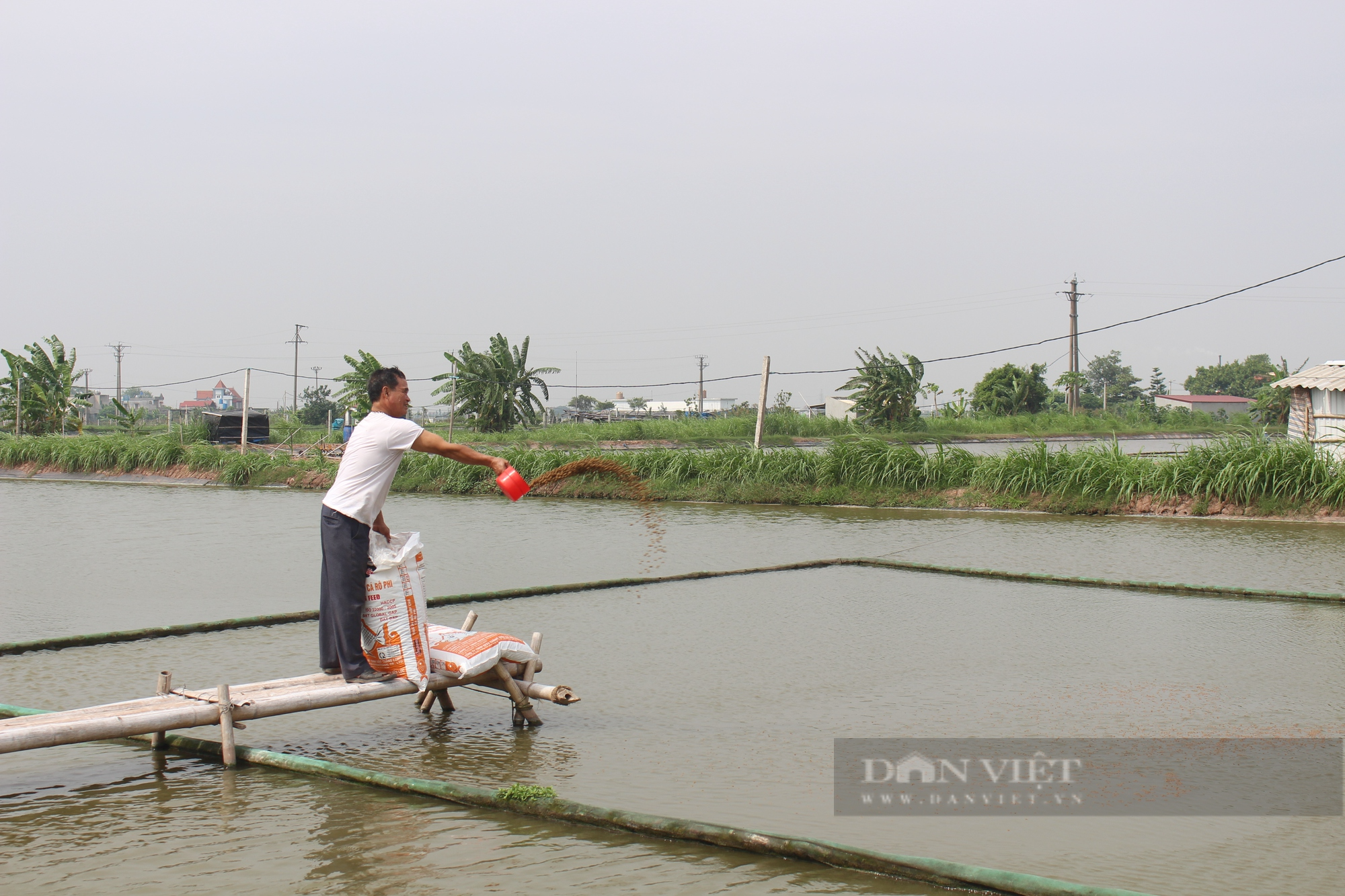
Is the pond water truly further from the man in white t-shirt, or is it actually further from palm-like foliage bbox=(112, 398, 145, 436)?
palm-like foliage bbox=(112, 398, 145, 436)

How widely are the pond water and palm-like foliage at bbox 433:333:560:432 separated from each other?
21805 millimetres

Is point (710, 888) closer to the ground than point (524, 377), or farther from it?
closer to the ground

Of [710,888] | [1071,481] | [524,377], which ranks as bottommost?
[710,888]

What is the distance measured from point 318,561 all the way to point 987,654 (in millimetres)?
6706

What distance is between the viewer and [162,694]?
4.38 meters

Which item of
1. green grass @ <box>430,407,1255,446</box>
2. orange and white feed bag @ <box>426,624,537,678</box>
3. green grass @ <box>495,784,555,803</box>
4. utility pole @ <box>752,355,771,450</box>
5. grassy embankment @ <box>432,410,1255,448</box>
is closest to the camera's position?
green grass @ <box>495,784,555,803</box>

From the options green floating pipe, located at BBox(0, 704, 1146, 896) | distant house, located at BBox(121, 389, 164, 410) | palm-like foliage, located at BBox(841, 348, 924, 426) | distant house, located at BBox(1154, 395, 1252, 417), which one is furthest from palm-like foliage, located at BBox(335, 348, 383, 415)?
distant house, located at BBox(121, 389, 164, 410)

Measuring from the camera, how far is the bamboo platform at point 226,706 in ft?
12.6

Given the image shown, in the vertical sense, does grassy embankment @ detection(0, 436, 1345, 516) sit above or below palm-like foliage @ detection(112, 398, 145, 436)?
below

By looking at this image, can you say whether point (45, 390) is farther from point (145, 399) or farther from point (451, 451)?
point (145, 399)

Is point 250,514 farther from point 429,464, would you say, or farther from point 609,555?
point 609,555

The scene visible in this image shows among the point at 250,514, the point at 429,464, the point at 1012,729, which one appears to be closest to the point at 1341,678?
the point at 1012,729

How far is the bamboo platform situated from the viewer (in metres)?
3.83

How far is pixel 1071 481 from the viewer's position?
1469 centimetres
